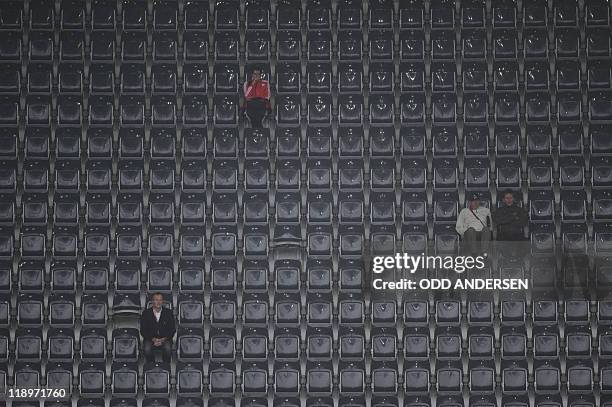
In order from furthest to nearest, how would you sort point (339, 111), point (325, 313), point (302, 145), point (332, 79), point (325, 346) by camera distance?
point (332, 79) → point (339, 111) → point (302, 145) → point (325, 313) → point (325, 346)

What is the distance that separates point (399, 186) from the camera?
632 inches

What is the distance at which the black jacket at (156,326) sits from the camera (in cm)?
1503

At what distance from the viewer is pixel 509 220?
A: 15500 mm

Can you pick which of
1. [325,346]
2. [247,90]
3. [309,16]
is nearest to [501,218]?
[325,346]

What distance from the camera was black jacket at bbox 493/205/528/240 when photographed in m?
15.5

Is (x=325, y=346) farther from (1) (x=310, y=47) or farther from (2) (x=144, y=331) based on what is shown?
(1) (x=310, y=47)

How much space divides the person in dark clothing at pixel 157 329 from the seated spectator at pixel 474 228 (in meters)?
4.18

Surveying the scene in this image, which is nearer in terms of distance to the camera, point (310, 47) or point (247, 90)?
point (247, 90)

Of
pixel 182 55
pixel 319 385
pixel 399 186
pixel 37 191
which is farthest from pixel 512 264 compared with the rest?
pixel 37 191

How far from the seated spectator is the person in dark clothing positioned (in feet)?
13.7

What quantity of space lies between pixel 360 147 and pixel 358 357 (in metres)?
3.04

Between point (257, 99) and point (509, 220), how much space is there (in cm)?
392

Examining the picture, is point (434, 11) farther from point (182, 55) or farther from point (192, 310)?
point (192, 310)

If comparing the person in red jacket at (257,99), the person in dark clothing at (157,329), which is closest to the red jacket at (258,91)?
the person in red jacket at (257,99)
